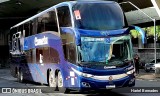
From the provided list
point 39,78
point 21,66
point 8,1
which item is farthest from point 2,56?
point 39,78

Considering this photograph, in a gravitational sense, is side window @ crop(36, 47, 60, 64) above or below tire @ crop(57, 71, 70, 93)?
above

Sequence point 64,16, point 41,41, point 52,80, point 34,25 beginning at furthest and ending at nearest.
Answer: point 34,25 → point 41,41 → point 52,80 → point 64,16

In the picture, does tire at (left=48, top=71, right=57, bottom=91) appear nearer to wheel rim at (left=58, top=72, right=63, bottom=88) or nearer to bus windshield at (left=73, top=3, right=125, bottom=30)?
wheel rim at (left=58, top=72, right=63, bottom=88)

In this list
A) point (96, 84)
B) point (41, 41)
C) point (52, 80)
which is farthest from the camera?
point (41, 41)

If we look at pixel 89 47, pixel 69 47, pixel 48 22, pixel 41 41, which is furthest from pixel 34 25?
pixel 89 47

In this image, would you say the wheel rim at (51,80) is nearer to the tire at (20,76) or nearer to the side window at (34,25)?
the side window at (34,25)

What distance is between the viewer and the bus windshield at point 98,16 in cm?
1512

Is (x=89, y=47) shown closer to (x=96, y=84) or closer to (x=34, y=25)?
(x=96, y=84)

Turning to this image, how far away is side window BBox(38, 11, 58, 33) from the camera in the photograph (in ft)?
57.7

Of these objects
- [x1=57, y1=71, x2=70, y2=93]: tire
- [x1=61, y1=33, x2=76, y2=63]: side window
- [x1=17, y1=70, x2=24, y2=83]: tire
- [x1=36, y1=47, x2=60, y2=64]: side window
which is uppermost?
[x1=61, y1=33, x2=76, y2=63]: side window

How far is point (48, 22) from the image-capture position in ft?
60.8

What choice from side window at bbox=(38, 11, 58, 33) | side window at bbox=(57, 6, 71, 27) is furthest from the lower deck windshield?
side window at bbox=(38, 11, 58, 33)

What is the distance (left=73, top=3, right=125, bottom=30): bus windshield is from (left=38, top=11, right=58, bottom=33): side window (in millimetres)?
2122

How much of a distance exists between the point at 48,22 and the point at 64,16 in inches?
91.3
